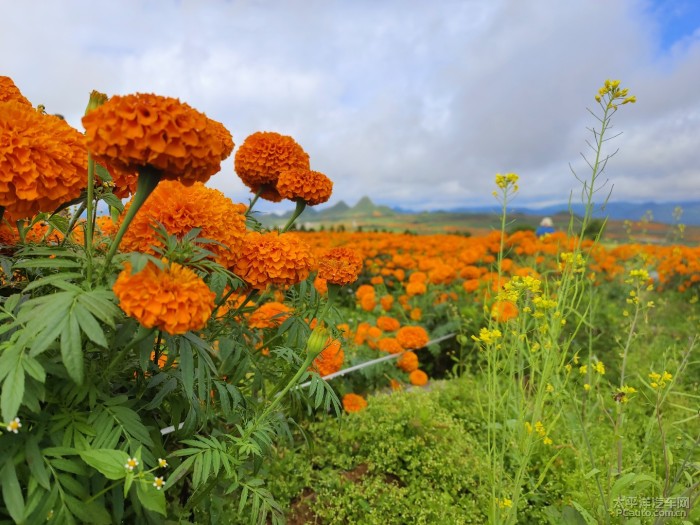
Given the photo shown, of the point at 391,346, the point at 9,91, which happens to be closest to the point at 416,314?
the point at 391,346

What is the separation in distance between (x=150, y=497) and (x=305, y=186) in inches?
37.7

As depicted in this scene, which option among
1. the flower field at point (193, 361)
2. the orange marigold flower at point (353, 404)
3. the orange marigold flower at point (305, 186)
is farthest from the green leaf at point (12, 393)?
the orange marigold flower at point (353, 404)

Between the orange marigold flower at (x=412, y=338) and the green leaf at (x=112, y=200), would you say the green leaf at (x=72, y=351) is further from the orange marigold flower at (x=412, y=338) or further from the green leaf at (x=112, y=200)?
the orange marigold flower at (x=412, y=338)

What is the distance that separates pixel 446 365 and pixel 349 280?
3271 mm

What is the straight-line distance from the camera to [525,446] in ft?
5.87

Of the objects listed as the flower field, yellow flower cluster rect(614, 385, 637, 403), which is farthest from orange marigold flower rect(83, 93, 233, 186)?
yellow flower cluster rect(614, 385, 637, 403)

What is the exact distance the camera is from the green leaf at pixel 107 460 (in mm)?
864

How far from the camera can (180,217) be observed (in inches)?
42.4

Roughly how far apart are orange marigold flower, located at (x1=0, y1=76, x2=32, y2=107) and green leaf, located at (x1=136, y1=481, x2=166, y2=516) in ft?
3.33

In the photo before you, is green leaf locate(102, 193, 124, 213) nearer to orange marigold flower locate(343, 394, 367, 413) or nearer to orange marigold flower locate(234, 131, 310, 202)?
orange marigold flower locate(234, 131, 310, 202)

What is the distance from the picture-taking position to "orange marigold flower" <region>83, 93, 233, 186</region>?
833 mm

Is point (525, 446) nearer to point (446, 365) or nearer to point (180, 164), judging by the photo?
point (180, 164)

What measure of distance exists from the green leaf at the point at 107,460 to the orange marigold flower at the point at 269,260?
1.60 ft

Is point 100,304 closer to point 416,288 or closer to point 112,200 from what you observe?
point 112,200
